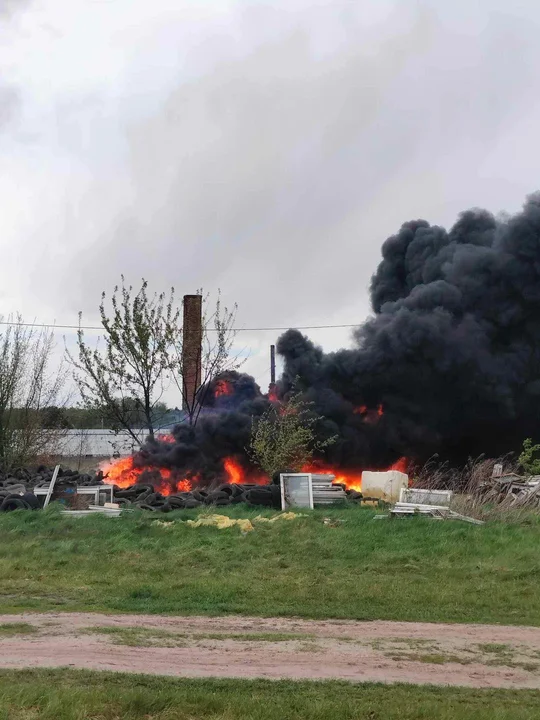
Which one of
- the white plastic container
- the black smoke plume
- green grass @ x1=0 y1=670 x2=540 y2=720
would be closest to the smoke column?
the black smoke plume

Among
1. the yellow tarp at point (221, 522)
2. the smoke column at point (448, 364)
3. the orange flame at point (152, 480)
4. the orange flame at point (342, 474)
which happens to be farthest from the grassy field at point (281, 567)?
the smoke column at point (448, 364)

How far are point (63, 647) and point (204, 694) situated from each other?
201 centimetres

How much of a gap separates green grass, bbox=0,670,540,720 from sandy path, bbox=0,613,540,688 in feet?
1.04

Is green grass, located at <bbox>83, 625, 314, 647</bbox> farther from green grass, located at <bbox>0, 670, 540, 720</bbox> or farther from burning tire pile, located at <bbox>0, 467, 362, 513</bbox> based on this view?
burning tire pile, located at <bbox>0, 467, 362, 513</bbox>

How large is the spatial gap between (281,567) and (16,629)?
206 inches

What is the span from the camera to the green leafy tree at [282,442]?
2133 cm

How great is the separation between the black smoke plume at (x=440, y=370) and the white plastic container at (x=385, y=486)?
5.86 metres

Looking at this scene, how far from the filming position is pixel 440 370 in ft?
92.6

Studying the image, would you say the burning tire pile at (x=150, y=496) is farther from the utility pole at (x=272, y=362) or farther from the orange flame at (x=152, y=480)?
the utility pole at (x=272, y=362)

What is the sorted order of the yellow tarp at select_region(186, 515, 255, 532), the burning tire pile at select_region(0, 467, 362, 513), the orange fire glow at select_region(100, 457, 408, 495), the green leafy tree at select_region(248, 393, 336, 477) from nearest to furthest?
the yellow tarp at select_region(186, 515, 255, 532) → the burning tire pile at select_region(0, 467, 362, 513) → the green leafy tree at select_region(248, 393, 336, 477) → the orange fire glow at select_region(100, 457, 408, 495)

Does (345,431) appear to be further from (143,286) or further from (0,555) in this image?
(0,555)

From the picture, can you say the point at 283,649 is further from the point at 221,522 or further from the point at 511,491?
the point at 511,491

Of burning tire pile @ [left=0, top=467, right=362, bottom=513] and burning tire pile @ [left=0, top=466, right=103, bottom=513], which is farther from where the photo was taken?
burning tire pile @ [left=0, top=467, right=362, bottom=513]

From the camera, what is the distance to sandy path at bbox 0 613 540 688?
6602 millimetres
